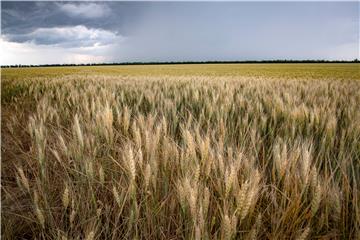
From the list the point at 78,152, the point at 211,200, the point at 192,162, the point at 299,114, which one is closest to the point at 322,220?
the point at 211,200

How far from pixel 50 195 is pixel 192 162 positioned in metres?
0.60

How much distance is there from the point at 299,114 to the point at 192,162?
1232 mm

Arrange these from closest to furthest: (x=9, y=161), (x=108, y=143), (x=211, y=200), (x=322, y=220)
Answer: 1. (x=322, y=220)
2. (x=211, y=200)
3. (x=108, y=143)
4. (x=9, y=161)

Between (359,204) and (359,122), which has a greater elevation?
(359,122)

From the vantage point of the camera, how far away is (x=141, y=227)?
3.22 ft

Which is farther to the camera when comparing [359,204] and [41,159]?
[41,159]

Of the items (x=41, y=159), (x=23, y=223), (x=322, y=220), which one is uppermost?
(x=41, y=159)

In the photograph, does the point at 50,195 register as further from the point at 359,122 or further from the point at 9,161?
the point at 359,122

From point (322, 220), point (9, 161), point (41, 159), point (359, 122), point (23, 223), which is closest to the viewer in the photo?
point (322, 220)

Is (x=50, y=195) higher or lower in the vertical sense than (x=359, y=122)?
lower

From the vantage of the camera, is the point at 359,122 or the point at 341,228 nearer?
the point at 341,228

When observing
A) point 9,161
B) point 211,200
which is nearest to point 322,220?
point 211,200

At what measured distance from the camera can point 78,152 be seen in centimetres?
135

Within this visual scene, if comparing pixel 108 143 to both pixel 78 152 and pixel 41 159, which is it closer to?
pixel 78 152
